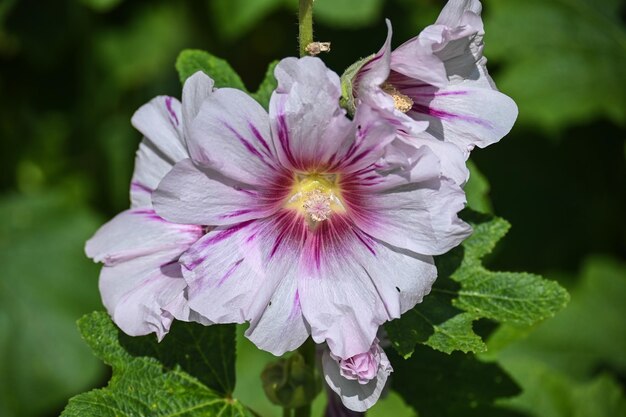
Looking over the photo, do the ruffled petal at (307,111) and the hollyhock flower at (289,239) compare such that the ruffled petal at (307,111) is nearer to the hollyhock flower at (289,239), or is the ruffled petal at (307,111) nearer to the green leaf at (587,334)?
the hollyhock flower at (289,239)

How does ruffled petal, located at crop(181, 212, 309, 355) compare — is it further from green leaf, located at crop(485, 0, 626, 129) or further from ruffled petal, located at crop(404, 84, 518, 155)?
green leaf, located at crop(485, 0, 626, 129)

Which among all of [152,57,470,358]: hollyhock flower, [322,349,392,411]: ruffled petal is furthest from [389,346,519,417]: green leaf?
[152,57,470,358]: hollyhock flower

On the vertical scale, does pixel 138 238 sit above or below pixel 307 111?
below

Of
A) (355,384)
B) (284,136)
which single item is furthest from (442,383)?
(284,136)

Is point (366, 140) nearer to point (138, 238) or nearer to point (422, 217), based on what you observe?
point (422, 217)

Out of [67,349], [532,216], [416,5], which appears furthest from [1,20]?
[532,216]
